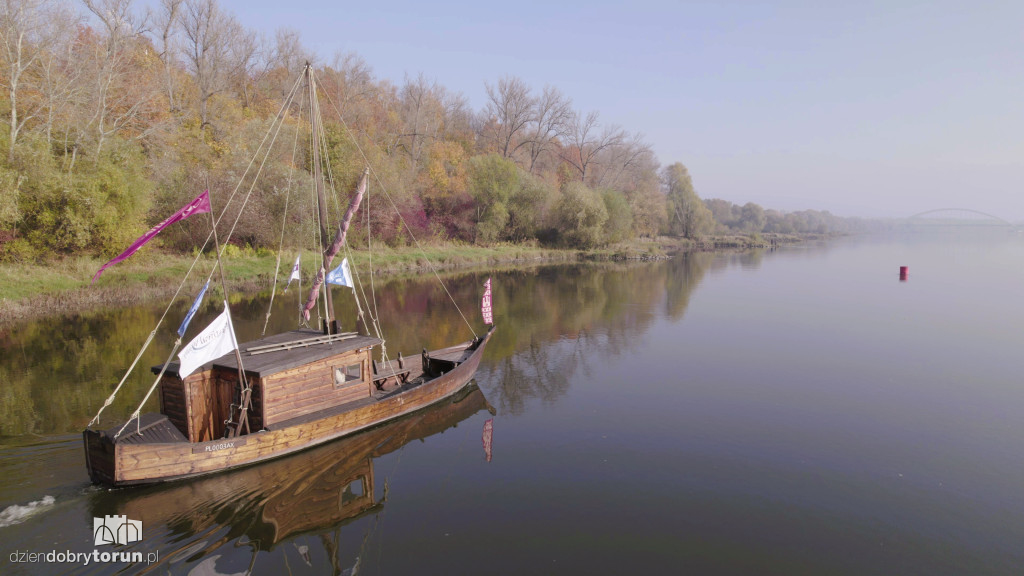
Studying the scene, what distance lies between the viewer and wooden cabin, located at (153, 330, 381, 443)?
10.3 meters

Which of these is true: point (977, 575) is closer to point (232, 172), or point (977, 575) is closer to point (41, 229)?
point (41, 229)

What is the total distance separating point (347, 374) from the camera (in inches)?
494

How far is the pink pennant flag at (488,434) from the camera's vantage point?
38.8 feet

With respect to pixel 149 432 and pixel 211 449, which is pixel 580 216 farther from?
pixel 149 432

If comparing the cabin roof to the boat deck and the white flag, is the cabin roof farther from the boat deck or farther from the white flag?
the boat deck

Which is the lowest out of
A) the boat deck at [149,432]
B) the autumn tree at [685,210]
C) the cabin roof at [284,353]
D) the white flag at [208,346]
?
the boat deck at [149,432]

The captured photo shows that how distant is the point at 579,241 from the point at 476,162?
13.8 meters

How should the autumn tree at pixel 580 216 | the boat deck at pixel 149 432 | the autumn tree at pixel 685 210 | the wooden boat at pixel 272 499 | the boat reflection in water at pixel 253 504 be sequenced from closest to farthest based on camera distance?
the boat reflection in water at pixel 253 504
the wooden boat at pixel 272 499
the boat deck at pixel 149 432
the autumn tree at pixel 580 216
the autumn tree at pixel 685 210

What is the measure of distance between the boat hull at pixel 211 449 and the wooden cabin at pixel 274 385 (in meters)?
0.29

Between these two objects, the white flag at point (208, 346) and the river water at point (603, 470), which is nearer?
the river water at point (603, 470)

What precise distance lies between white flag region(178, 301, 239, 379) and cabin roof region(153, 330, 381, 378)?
0.69 meters

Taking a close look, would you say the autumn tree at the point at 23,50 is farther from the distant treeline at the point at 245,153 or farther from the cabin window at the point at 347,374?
the cabin window at the point at 347,374

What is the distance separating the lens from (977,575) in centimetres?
778

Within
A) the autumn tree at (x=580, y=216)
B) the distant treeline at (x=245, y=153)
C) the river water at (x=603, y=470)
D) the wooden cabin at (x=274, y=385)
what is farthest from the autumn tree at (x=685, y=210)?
the wooden cabin at (x=274, y=385)
